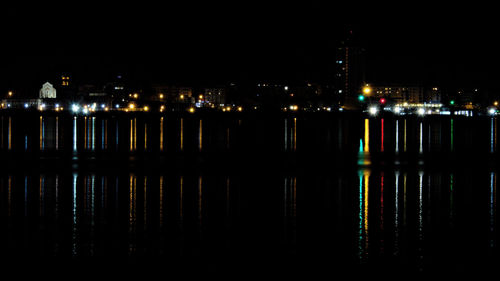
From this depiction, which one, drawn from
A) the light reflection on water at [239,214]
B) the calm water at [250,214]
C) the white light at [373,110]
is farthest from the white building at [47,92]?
the light reflection on water at [239,214]

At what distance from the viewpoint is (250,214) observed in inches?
457

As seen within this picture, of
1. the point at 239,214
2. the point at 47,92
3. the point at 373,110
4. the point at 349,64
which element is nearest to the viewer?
the point at 239,214

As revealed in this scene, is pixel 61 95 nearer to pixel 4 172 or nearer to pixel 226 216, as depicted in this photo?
pixel 4 172

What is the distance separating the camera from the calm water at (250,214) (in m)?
8.88

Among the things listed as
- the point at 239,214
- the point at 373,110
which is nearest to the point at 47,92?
the point at 373,110

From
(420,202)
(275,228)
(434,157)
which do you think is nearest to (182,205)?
(275,228)

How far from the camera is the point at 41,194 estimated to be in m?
13.2

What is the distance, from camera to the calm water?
8883 millimetres

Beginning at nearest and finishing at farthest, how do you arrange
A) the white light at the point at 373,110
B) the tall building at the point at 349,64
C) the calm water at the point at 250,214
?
the calm water at the point at 250,214, the white light at the point at 373,110, the tall building at the point at 349,64

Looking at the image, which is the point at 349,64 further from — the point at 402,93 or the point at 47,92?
the point at 47,92

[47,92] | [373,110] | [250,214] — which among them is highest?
[47,92]

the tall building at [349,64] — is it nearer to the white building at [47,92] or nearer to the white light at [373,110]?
the white light at [373,110]

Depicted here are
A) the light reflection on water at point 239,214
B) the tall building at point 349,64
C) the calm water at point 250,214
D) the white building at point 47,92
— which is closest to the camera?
the calm water at point 250,214

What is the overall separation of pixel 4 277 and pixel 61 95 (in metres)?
98.0
